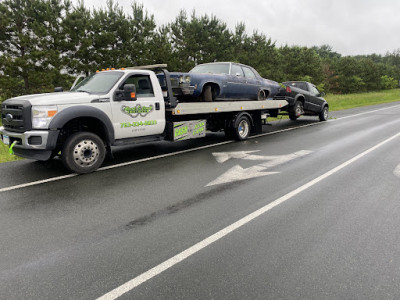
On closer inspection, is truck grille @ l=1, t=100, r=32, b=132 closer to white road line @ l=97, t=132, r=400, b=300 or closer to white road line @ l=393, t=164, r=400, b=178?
white road line @ l=97, t=132, r=400, b=300

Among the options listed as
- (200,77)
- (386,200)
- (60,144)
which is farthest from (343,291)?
(200,77)

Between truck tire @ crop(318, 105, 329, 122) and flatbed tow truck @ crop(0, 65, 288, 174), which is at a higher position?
flatbed tow truck @ crop(0, 65, 288, 174)

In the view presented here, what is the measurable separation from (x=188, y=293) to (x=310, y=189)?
3370mm

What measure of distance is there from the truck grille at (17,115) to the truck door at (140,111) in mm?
1627

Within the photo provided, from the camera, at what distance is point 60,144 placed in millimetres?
6711

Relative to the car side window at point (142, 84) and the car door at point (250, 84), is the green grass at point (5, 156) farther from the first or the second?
the car door at point (250, 84)

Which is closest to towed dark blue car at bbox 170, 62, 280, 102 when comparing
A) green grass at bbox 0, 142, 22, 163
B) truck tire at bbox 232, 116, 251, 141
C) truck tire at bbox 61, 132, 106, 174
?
truck tire at bbox 232, 116, 251, 141

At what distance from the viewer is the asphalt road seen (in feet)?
9.12

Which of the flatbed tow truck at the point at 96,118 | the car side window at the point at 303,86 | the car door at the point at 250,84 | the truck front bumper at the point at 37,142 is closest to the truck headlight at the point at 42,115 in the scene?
the flatbed tow truck at the point at 96,118

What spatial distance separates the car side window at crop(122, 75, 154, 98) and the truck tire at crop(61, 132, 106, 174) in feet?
5.01

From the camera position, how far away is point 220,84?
32.4 feet

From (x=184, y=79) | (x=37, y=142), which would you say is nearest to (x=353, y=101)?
(x=184, y=79)

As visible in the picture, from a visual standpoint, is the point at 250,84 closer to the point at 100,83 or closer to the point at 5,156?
the point at 100,83

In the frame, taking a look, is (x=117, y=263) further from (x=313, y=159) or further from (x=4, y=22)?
(x=4, y=22)
